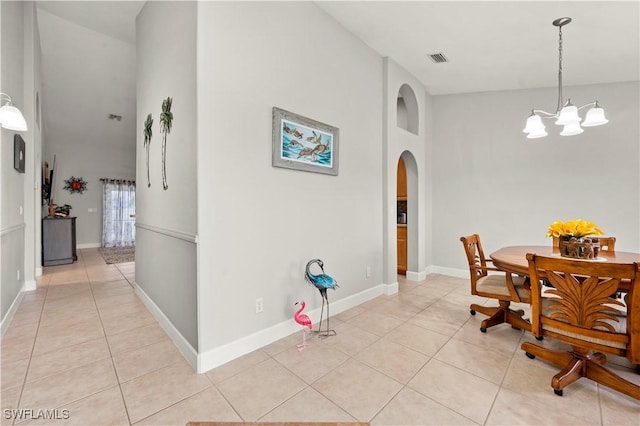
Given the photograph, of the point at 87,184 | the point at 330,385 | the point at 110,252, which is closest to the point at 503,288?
the point at 330,385

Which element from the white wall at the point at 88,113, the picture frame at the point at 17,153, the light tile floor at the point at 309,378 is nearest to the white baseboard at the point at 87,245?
the white wall at the point at 88,113

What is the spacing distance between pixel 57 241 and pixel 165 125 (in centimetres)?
507

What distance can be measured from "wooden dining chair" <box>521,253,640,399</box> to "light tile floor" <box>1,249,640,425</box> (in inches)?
4.3

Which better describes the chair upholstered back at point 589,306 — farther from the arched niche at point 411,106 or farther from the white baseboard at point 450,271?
the arched niche at point 411,106

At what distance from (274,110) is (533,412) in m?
2.67

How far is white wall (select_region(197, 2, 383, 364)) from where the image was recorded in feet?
6.73

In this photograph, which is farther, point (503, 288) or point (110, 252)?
point (110, 252)

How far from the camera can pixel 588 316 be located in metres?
1.69

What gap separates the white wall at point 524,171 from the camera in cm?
400

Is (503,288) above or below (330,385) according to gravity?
above

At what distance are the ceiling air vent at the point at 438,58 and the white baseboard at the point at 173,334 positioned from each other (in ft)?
13.7

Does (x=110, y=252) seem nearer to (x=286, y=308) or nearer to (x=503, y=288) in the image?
(x=286, y=308)

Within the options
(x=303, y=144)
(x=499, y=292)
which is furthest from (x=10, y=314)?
(x=499, y=292)

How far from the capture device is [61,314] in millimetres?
2949
